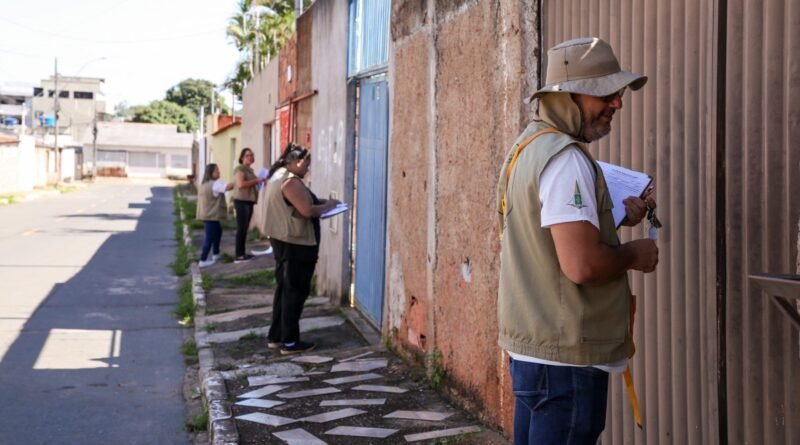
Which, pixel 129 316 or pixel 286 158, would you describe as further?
pixel 129 316

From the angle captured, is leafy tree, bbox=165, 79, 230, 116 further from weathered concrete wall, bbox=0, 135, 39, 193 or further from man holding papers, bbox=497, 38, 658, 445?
man holding papers, bbox=497, 38, 658, 445

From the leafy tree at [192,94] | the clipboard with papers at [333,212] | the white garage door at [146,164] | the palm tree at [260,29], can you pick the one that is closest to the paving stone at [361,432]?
the clipboard with papers at [333,212]

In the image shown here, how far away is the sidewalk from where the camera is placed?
18.6ft

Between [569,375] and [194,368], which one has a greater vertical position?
[569,375]

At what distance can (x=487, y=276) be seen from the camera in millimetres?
5562

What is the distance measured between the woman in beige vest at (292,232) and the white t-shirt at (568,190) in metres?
5.06

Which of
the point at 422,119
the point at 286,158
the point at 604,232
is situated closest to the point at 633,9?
the point at 604,232

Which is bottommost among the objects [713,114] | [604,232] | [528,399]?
[528,399]

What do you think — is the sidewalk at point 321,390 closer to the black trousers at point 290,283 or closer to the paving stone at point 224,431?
the paving stone at point 224,431

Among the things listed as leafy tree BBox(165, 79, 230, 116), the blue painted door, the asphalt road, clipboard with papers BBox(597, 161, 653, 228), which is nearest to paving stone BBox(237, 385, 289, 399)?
the asphalt road

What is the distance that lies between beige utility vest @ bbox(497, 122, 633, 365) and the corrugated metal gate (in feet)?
1.92

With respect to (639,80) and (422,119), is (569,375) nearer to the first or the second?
(639,80)

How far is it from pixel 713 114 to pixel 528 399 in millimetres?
1273

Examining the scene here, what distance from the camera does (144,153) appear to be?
80062mm
